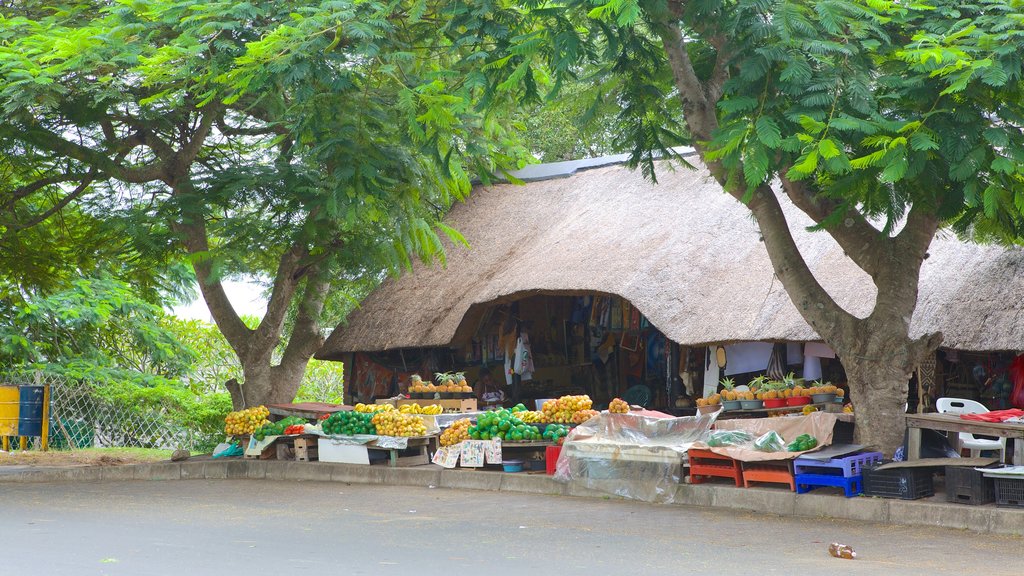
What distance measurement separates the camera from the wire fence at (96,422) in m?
18.8

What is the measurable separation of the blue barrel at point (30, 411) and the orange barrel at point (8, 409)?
74mm

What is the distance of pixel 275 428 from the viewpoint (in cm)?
1430

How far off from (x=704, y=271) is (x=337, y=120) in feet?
18.8

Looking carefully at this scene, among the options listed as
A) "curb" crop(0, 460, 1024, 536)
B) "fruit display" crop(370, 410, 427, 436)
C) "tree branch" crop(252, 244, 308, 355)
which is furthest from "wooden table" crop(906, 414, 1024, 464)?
"tree branch" crop(252, 244, 308, 355)

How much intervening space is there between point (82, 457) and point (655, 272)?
32.2 ft

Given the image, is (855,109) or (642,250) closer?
(855,109)

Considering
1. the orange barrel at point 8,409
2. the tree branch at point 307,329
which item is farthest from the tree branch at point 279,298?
the orange barrel at point 8,409

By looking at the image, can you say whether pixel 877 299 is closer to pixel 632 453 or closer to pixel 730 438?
pixel 730 438

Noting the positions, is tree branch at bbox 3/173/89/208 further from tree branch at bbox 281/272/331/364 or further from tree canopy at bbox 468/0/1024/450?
tree canopy at bbox 468/0/1024/450

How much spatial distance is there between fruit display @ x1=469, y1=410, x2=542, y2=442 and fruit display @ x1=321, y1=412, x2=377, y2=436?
1.49 meters

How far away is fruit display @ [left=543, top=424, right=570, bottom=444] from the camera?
1192 centimetres

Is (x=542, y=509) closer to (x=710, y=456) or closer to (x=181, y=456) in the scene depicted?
(x=710, y=456)

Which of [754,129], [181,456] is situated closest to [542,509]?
[754,129]

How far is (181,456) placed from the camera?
588 inches
